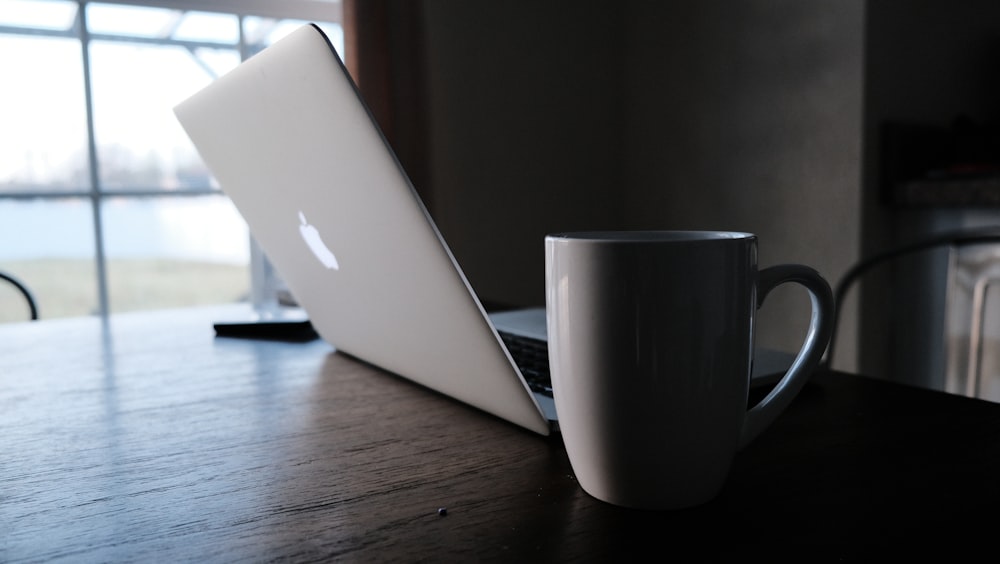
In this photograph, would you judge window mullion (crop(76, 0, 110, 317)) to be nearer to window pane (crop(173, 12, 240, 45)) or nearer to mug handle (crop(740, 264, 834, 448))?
window pane (crop(173, 12, 240, 45))

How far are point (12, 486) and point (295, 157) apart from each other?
0.27 meters

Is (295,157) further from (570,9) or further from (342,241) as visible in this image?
(570,9)

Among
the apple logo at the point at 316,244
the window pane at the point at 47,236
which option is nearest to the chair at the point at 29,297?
the apple logo at the point at 316,244

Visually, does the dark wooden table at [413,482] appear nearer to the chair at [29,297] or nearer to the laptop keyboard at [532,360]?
the laptop keyboard at [532,360]

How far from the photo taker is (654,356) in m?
0.33

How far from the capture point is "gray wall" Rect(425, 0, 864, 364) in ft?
7.07

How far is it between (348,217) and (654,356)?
0.86ft

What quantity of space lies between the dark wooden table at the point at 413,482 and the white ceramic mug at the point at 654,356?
23 millimetres

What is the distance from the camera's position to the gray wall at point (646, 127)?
2.15 meters

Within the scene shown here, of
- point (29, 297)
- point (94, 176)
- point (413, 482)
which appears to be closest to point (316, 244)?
point (413, 482)

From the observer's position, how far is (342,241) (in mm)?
548

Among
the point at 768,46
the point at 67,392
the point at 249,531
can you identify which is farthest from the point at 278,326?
the point at 768,46

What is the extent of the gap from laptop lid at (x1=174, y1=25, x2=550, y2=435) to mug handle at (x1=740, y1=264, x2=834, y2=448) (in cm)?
13

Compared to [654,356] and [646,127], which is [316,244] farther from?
[646,127]
